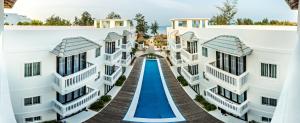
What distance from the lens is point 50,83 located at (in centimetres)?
274

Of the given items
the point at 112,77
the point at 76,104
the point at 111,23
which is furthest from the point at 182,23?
the point at 76,104

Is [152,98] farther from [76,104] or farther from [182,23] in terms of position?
[182,23]

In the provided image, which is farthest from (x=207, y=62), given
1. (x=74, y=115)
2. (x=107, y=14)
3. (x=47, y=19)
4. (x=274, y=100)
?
(x=47, y=19)

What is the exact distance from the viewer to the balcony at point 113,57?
3257 millimetres

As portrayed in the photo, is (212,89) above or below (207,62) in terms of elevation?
below

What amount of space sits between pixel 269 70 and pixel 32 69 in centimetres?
238

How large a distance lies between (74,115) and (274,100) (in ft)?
7.25

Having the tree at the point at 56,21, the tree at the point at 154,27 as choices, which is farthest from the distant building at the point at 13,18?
the tree at the point at 154,27

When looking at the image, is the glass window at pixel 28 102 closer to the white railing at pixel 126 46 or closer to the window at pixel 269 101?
the white railing at pixel 126 46

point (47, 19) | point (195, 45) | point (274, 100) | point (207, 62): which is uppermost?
point (47, 19)

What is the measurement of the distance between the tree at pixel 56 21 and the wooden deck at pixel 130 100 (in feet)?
3.31

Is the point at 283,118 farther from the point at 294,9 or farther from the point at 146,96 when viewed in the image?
the point at 146,96

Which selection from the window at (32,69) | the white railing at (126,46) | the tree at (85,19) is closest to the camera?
the window at (32,69)

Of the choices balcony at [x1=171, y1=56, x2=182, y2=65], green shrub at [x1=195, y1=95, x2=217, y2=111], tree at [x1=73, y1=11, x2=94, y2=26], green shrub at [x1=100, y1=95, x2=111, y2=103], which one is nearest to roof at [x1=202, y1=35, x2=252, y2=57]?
balcony at [x1=171, y1=56, x2=182, y2=65]
